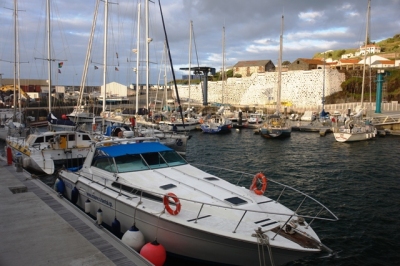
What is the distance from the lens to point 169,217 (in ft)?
26.5

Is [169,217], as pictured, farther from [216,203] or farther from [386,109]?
[386,109]

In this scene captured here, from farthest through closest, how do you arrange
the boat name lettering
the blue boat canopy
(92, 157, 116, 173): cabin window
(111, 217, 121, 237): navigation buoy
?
the blue boat canopy, (92, 157, 116, 173): cabin window, the boat name lettering, (111, 217, 121, 237): navigation buoy

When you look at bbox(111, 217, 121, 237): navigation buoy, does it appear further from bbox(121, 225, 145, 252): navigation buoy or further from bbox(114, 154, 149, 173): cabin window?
bbox(114, 154, 149, 173): cabin window

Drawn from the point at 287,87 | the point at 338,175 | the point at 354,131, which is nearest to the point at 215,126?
the point at 354,131

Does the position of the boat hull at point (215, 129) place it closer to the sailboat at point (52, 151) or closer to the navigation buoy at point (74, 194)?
the sailboat at point (52, 151)

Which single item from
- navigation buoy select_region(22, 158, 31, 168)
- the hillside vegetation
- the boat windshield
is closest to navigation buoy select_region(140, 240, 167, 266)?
the boat windshield

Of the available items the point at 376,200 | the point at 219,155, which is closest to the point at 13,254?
the point at 376,200

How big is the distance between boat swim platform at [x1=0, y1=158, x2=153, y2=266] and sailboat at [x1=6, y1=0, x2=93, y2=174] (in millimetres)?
6732

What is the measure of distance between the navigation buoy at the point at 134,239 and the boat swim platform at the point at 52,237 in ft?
1.23

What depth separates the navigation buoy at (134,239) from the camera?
325 inches

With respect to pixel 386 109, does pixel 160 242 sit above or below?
below

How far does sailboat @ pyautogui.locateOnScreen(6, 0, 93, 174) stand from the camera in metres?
17.8

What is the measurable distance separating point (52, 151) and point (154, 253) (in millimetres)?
12848

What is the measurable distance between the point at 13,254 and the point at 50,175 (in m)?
12.5
